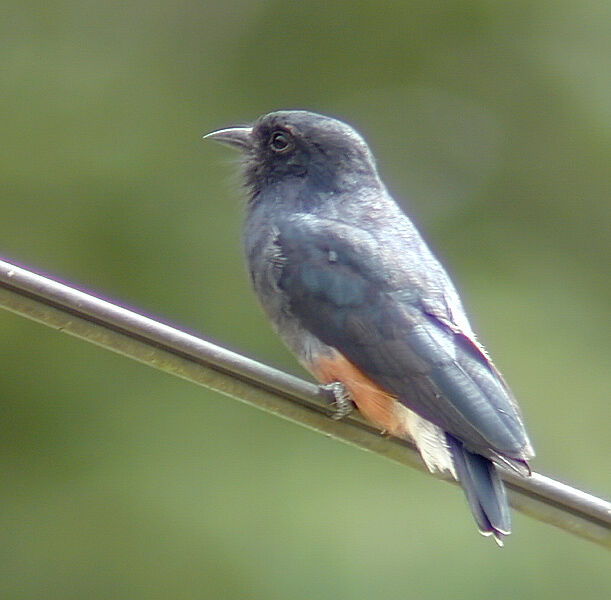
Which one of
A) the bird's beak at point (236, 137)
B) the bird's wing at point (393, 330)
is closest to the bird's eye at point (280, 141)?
the bird's beak at point (236, 137)

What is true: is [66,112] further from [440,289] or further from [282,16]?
[440,289]

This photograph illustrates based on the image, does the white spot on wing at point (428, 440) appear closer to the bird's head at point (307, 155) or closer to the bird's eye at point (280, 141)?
the bird's head at point (307, 155)

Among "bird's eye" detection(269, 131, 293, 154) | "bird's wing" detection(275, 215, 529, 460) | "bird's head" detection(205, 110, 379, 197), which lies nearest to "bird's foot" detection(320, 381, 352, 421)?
"bird's wing" detection(275, 215, 529, 460)

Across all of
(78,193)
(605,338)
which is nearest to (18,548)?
(78,193)

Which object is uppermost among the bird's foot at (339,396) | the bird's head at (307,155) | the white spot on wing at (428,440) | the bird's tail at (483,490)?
the bird's head at (307,155)

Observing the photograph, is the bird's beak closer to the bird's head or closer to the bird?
the bird's head

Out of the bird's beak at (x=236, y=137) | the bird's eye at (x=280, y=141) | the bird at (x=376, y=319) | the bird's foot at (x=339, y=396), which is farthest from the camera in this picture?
the bird's beak at (x=236, y=137)

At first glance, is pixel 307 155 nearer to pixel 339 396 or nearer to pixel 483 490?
pixel 339 396

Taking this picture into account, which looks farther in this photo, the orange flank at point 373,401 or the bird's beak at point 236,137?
the bird's beak at point 236,137

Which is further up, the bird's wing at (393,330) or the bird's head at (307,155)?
the bird's head at (307,155)

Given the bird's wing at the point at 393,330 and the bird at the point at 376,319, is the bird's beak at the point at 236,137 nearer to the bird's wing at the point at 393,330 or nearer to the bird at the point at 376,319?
the bird at the point at 376,319

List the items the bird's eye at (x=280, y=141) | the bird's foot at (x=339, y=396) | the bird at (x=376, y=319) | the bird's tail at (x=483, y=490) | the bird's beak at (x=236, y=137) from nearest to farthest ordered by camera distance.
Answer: the bird's tail at (x=483, y=490) → the bird at (x=376, y=319) → the bird's foot at (x=339, y=396) → the bird's eye at (x=280, y=141) → the bird's beak at (x=236, y=137)
